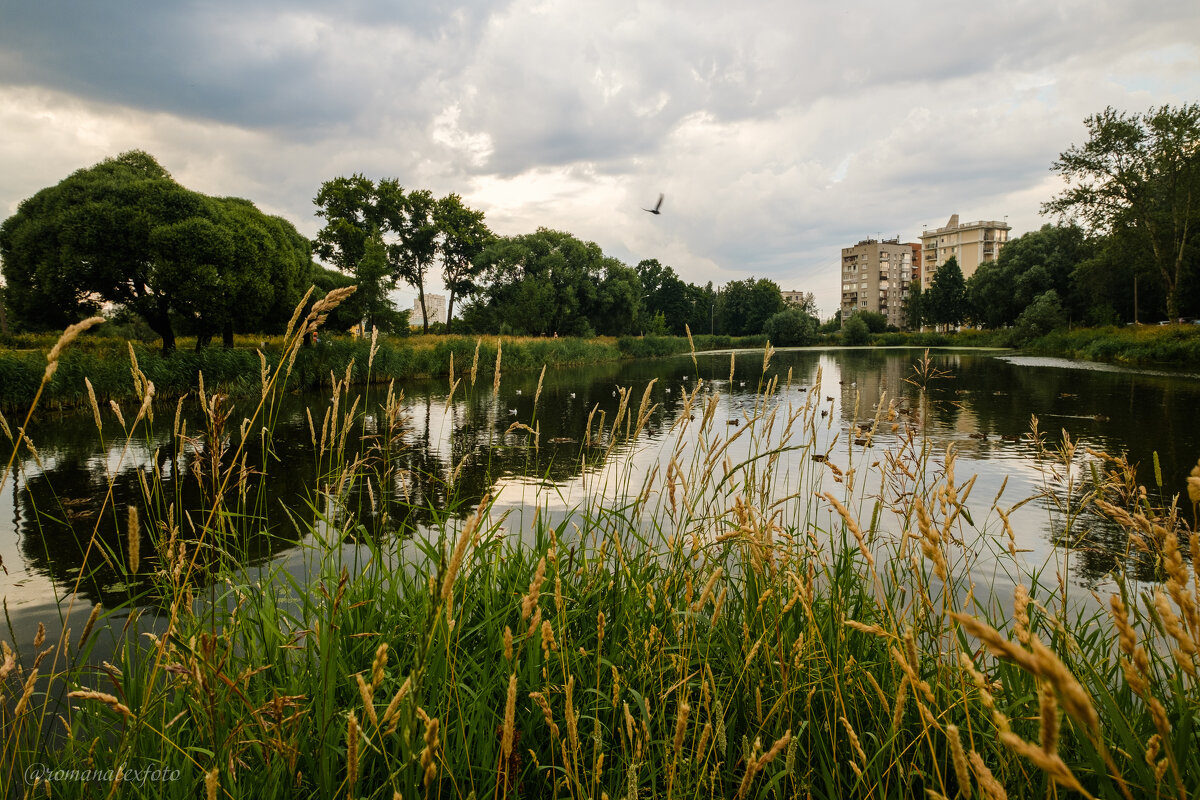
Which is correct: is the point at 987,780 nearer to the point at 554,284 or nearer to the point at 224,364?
the point at 224,364

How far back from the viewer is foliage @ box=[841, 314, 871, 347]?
250 feet

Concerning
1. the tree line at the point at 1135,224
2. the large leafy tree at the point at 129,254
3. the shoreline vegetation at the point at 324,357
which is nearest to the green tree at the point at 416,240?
the shoreline vegetation at the point at 324,357

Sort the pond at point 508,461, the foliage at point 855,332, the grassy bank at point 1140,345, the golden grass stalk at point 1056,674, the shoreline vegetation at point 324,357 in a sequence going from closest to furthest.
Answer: the golden grass stalk at point 1056,674 → the pond at point 508,461 → the shoreline vegetation at point 324,357 → the grassy bank at point 1140,345 → the foliage at point 855,332

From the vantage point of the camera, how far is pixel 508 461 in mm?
9359

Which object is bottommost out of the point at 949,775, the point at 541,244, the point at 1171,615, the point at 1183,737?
the point at 949,775

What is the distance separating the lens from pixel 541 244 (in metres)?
48.2

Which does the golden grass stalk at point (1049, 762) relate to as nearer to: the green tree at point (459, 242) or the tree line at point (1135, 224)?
the tree line at point (1135, 224)

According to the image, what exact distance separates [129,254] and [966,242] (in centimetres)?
12636

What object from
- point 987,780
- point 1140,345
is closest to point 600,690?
point 987,780

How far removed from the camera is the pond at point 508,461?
3516mm

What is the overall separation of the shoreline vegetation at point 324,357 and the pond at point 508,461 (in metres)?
0.97

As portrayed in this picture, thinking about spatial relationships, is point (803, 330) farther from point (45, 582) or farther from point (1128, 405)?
point (45, 582)

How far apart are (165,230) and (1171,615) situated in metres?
20.6

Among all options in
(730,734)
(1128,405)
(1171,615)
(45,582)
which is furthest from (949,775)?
(1128,405)
